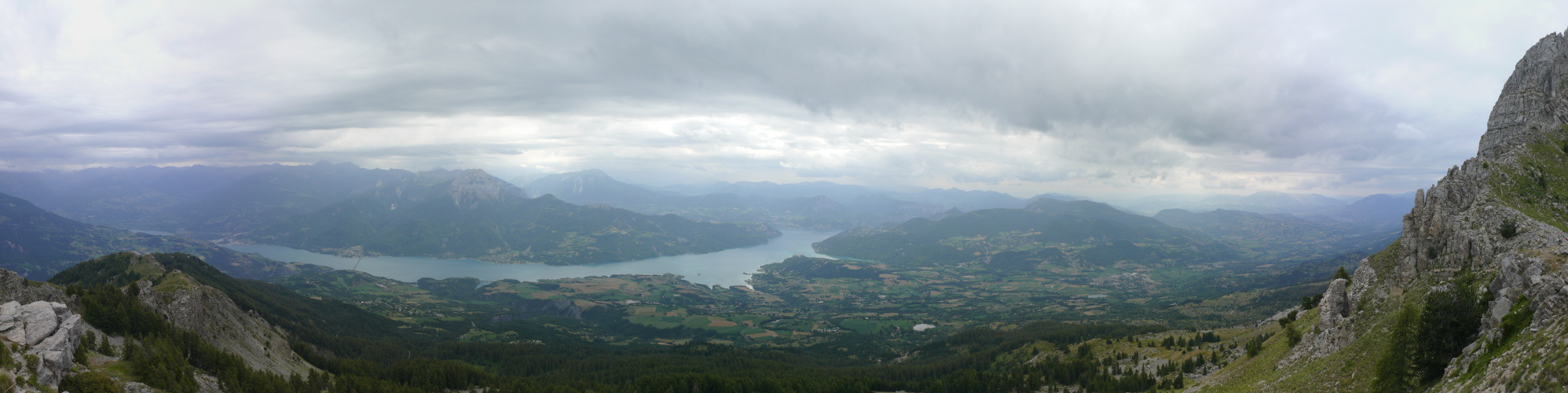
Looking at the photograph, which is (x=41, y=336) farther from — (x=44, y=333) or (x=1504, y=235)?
(x=1504, y=235)

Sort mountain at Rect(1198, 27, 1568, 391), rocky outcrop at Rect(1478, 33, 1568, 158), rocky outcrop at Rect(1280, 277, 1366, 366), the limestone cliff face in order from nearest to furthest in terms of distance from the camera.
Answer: the limestone cliff face
mountain at Rect(1198, 27, 1568, 391)
rocky outcrop at Rect(1280, 277, 1366, 366)
rocky outcrop at Rect(1478, 33, 1568, 158)

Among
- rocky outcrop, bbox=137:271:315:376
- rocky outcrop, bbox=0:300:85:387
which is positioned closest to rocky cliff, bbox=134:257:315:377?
rocky outcrop, bbox=137:271:315:376

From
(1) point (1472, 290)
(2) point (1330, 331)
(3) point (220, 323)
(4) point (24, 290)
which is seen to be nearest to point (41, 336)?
(4) point (24, 290)

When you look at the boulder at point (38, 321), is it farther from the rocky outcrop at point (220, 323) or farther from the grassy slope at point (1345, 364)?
the grassy slope at point (1345, 364)

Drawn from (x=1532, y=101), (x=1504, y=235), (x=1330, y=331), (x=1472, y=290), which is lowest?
(x=1330, y=331)

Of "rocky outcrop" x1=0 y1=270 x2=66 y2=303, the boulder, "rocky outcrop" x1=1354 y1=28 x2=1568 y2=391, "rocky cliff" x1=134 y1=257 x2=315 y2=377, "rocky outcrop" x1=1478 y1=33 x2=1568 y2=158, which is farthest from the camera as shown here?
"rocky cliff" x1=134 y1=257 x2=315 y2=377

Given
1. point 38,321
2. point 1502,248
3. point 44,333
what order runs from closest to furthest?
point 1502,248
point 44,333
point 38,321

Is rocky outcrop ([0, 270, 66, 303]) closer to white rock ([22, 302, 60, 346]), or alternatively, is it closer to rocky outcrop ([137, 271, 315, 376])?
white rock ([22, 302, 60, 346])
